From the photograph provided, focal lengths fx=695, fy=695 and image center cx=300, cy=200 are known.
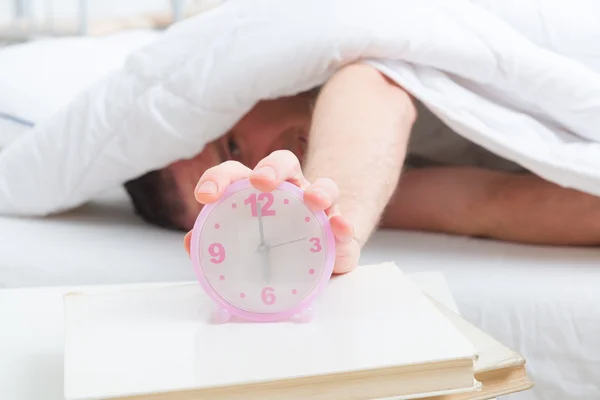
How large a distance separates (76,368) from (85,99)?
20.9 inches

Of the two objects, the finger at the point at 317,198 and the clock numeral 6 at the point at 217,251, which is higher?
the finger at the point at 317,198

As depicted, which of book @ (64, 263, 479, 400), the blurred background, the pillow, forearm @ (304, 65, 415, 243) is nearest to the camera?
book @ (64, 263, 479, 400)

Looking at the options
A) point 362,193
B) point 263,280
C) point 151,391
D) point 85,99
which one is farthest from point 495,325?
point 85,99

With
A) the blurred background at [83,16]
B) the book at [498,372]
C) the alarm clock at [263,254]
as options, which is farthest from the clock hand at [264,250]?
the blurred background at [83,16]

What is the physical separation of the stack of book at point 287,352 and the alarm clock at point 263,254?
14 millimetres

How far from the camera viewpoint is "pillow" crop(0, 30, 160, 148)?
1116 mm

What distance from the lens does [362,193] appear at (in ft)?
2.06

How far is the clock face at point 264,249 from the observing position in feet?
1.51

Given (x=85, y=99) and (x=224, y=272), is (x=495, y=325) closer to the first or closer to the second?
(x=224, y=272)

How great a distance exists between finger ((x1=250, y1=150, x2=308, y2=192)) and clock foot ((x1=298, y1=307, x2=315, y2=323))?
8 cm

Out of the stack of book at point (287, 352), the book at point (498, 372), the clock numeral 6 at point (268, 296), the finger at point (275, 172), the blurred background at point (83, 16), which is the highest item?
the blurred background at point (83, 16)

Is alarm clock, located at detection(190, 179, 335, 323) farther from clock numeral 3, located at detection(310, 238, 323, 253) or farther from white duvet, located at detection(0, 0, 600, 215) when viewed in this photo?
white duvet, located at detection(0, 0, 600, 215)

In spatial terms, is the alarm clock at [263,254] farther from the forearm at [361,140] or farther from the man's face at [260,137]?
the man's face at [260,137]

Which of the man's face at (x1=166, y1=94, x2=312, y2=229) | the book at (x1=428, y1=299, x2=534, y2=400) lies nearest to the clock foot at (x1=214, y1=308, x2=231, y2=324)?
the book at (x1=428, y1=299, x2=534, y2=400)
